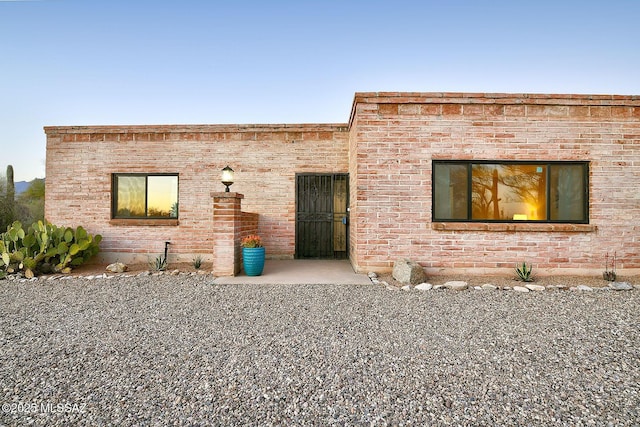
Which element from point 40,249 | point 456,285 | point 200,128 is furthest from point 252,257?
point 40,249

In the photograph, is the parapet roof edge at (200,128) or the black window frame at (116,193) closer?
the parapet roof edge at (200,128)

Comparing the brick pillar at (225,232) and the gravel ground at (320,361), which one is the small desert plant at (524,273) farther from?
the brick pillar at (225,232)

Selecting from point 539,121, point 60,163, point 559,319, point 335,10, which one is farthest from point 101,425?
point 335,10

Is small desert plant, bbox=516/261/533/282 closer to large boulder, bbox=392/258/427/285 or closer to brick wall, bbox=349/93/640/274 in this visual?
brick wall, bbox=349/93/640/274

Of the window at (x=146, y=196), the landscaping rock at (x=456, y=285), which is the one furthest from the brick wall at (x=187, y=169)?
the landscaping rock at (x=456, y=285)

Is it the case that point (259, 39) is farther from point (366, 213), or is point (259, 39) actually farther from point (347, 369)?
point (347, 369)

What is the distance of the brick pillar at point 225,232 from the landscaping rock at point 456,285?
4.03m

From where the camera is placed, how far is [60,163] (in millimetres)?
7258

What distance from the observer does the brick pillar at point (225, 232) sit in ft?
17.5

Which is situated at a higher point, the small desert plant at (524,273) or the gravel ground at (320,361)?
A: the small desert plant at (524,273)

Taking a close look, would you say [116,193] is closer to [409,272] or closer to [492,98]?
[409,272]

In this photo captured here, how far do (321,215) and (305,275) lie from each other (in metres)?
2.32

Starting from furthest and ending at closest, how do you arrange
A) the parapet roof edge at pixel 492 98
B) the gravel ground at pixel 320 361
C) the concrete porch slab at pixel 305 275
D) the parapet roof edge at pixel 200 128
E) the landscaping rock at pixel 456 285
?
the parapet roof edge at pixel 200 128 → the parapet roof edge at pixel 492 98 → the concrete porch slab at pixel 305 275 → the landscaping rock at pixel 456 285 → the gravel ground at pixel 320 361

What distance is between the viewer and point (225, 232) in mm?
5344
